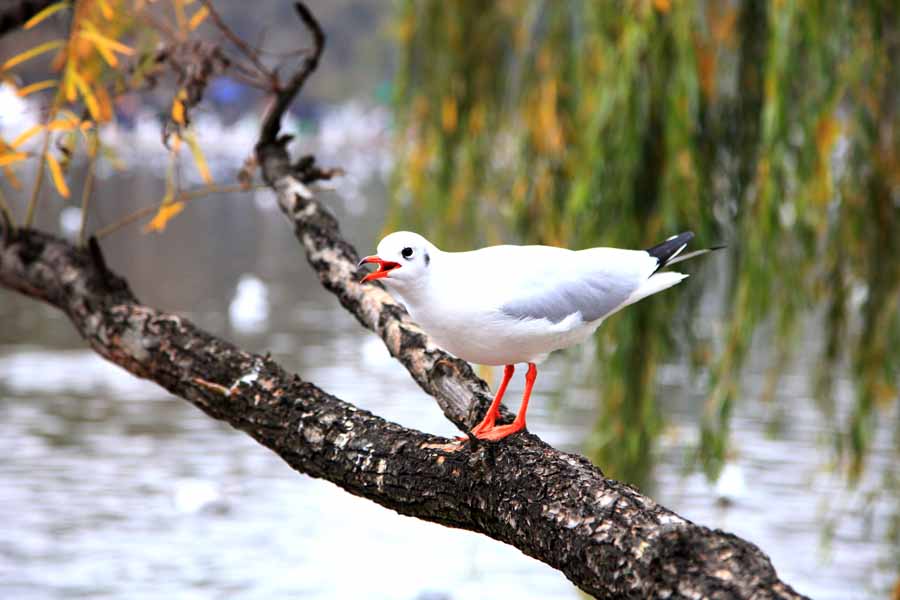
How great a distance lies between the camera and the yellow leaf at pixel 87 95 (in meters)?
2.37

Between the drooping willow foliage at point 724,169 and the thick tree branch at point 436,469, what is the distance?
1080 mm

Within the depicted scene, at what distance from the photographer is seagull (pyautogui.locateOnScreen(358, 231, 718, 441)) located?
5.52 ft

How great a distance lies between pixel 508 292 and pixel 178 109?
3.06ft

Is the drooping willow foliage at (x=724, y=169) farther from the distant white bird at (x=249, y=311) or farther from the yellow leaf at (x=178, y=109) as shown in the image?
the distant white bird at (x=249, y=311)

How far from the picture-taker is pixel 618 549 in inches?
52.3

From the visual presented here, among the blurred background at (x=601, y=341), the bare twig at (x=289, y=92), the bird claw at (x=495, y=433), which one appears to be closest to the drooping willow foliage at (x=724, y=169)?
the blurred background at (x=601, y=341)

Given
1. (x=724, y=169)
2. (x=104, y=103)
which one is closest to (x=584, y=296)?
(x=104, y=103)

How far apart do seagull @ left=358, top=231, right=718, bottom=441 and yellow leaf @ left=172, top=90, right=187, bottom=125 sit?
77 cm

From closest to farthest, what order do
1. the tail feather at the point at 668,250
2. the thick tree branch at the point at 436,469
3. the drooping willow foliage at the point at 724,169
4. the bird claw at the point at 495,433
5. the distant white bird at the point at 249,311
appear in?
1. the thick tree branch at the point at 436,469
2. the bird claw at the point at 495,433
3. the tail feather at the point at 668,250
4. the drooping willow foliage at the point at 724,169
5. the distant white bird at the point at 249,311

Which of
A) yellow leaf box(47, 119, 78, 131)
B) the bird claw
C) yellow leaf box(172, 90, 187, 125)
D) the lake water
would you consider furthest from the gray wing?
the lake water

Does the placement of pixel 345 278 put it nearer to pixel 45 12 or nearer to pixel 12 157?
pixel 12 157

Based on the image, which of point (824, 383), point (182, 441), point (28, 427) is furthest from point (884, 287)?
point (28, 427)

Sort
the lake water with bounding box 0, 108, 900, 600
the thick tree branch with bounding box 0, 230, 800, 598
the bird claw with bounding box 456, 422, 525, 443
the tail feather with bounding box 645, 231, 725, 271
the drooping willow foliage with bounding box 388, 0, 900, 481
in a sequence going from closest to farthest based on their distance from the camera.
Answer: the thick tree branch with bounding box 0, 230, 800, 598
the bird claw with bounding box 456, 422, 525, 443
the tail feather with bounding box 645, 231, 725, 271
the drooping willow foliage with bounding box 388, 0, 900, 481
the lake water with bounding box 0, 108, 900, 600

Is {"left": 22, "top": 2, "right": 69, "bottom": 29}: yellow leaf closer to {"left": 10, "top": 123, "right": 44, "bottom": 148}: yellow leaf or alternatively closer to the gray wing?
{"left": 10, "top": 123, "right": 44, "bottom": 148}: yellow leaf
